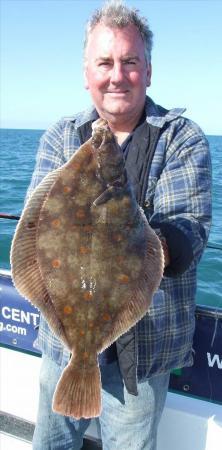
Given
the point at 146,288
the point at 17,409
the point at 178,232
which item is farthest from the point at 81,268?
the point at 17,409

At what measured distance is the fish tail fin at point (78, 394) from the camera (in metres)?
2.15

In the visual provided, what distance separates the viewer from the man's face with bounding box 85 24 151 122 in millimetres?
2570

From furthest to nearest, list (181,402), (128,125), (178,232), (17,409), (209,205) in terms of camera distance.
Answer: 1. (17,409)
2. (181,402)
3. (128,125)
4. (209,205)
5. (178,232)

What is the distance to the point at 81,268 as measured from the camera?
2.03 meters

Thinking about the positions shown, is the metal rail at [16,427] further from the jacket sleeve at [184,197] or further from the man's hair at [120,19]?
the man's hair at [120,19]

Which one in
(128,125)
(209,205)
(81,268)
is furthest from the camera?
(128,125)

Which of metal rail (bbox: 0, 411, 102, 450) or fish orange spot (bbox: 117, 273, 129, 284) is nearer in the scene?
fish orange spot (bbox: 117, 273, 129, 284)

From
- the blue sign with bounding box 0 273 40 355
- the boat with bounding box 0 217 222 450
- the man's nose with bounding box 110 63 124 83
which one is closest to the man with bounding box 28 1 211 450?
the man's nose with bounding box 110 63 124 83

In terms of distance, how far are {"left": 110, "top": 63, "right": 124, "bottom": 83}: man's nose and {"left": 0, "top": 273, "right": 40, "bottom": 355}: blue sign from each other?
1.91 m

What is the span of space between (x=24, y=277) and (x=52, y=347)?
0.87 metres

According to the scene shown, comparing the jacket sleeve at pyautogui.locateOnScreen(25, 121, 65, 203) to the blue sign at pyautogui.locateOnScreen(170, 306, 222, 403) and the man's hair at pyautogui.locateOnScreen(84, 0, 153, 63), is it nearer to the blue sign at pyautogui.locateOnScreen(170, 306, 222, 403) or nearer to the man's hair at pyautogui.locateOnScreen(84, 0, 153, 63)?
the man's hair at pyautogui.locateOnScreen(84, 0, 153, 63)

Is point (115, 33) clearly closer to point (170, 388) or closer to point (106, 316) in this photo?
point (106, 316)

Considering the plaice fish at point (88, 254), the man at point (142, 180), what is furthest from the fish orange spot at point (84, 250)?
the man at point (142, 180)

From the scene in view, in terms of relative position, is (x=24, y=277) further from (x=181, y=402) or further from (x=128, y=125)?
(x=181, y=402)
